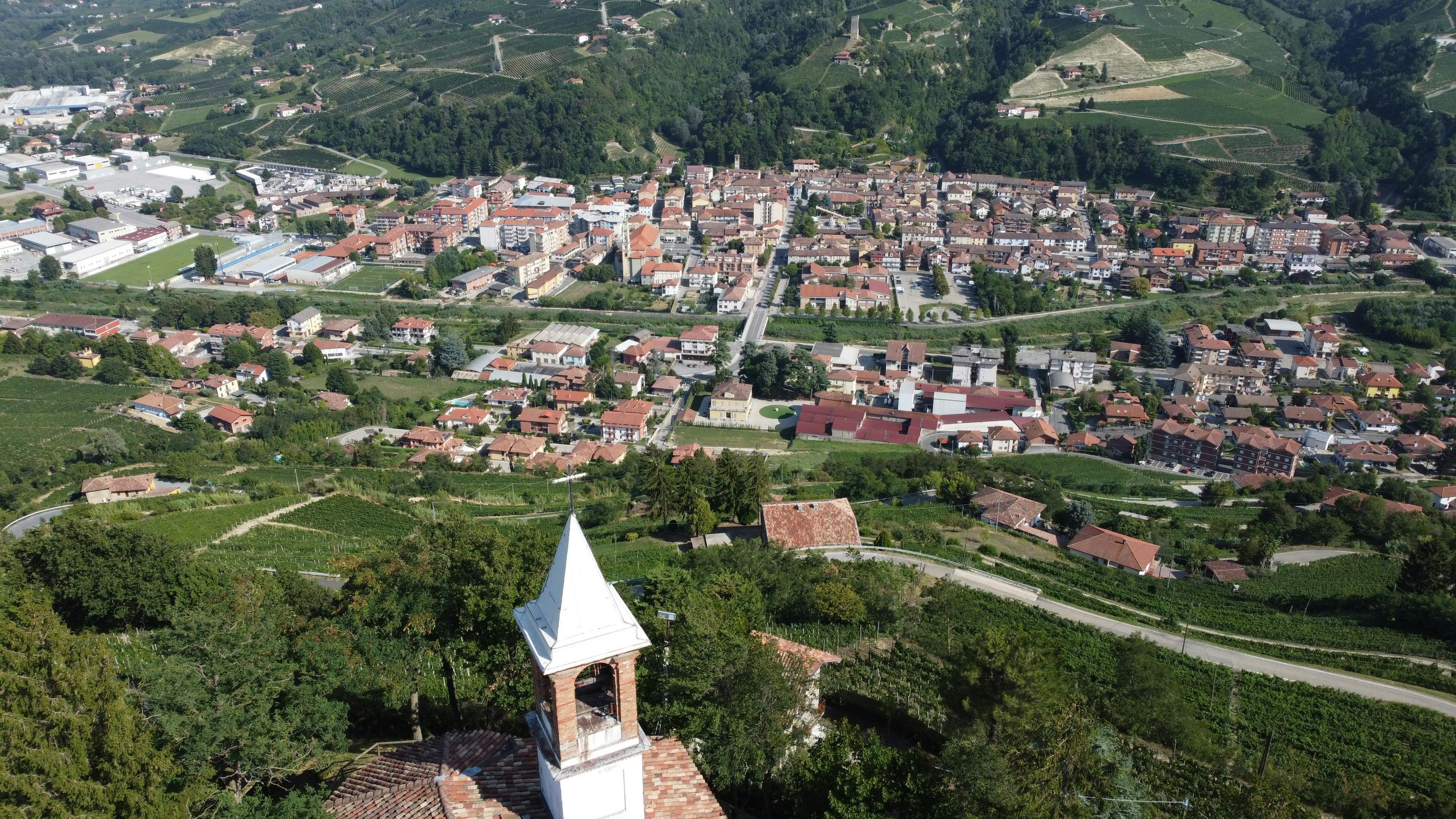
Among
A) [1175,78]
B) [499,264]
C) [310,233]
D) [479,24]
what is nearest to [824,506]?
Result: [499,264]

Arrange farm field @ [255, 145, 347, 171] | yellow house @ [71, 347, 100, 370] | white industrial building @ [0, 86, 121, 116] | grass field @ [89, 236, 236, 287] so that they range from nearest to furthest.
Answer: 1. yellow house @ [71, 347, 100, 370]
2. grass field @ [89, 236, 236, 287]
3. farm field @ [255, 145, 347, 171]
4. white industrial building @ [0, 86, 121, 116]

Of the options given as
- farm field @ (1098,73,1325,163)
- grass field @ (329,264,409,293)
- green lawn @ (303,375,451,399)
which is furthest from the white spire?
farm field @ (1098,73,1325,163)

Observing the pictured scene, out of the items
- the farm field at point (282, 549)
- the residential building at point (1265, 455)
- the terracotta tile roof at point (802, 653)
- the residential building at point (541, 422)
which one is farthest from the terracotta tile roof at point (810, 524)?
the residential building at point (1265, 455)

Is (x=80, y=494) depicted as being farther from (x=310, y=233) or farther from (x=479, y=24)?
(x=479, y=24)

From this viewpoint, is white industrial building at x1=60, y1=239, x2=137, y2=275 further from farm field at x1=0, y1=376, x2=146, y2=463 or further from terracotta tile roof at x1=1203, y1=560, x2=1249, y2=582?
terracotta tile roof at x1=1203, y1=560, x2=1249, y2=582

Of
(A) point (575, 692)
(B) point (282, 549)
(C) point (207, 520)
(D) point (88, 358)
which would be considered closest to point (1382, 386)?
(B) point (282, 549)

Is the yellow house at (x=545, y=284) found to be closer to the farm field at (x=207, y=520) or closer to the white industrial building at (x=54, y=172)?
the farm field at (x=207, y=520)

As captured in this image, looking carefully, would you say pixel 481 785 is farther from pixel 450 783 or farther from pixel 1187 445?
pixel 1187 445
